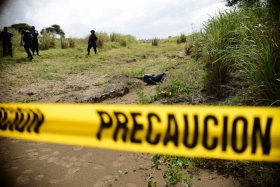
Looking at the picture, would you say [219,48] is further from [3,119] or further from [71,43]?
[71,43]

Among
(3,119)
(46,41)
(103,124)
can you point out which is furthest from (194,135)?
(46,41)

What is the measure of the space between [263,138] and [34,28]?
12.8m

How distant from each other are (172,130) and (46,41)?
47.1 feet

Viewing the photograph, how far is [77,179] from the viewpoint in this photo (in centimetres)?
207

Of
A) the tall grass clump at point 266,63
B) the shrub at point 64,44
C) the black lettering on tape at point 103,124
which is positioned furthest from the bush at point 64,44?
the black lettering on tape at point 103,124

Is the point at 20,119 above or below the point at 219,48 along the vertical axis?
below

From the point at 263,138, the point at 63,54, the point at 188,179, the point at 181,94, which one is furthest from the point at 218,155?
the point at 63,54

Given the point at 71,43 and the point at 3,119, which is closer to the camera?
the point at 3,119

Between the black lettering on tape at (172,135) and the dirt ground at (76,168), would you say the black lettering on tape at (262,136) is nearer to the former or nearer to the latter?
the black lettering on tape at (172,135)

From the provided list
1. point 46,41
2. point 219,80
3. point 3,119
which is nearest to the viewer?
point 3,119

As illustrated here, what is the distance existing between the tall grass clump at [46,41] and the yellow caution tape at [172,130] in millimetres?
13632

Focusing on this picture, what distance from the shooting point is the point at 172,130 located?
4.04ft

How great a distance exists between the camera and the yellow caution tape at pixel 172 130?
1.16 metres

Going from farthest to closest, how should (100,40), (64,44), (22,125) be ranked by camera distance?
(100,40)
(64,44)
(22,125)
